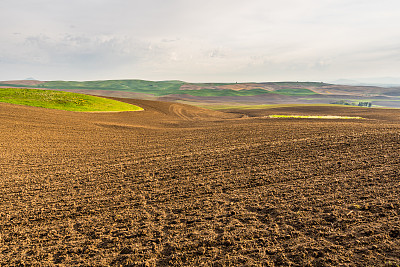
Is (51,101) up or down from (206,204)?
up

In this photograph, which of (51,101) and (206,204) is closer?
(206,204)

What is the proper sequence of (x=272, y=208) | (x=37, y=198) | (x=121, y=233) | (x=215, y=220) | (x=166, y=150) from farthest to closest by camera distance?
(x=166, y=150), (x=37, y=198), (x=272, y=208), (x=215, y=220), (x=121, y=233)

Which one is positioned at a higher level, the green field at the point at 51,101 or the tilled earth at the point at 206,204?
the green field at the point at 51,101

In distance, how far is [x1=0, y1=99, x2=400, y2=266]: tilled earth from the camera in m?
5.86

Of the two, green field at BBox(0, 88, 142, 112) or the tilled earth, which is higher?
green field at BBox(0, 88, 142, 112)

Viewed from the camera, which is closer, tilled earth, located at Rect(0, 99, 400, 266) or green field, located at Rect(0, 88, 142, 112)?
tilled earth, located at Rect(0, 99, 400, 266)

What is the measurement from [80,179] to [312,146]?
13575mm

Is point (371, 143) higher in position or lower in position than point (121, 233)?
higher

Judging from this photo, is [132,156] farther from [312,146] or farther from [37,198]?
[312,146]

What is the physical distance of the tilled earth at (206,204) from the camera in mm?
5863

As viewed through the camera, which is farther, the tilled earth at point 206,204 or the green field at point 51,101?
the green field at point 51,101

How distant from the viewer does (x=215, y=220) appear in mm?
7340

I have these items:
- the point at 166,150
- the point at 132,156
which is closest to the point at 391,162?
the point at 166,150

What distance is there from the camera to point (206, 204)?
8367mm
